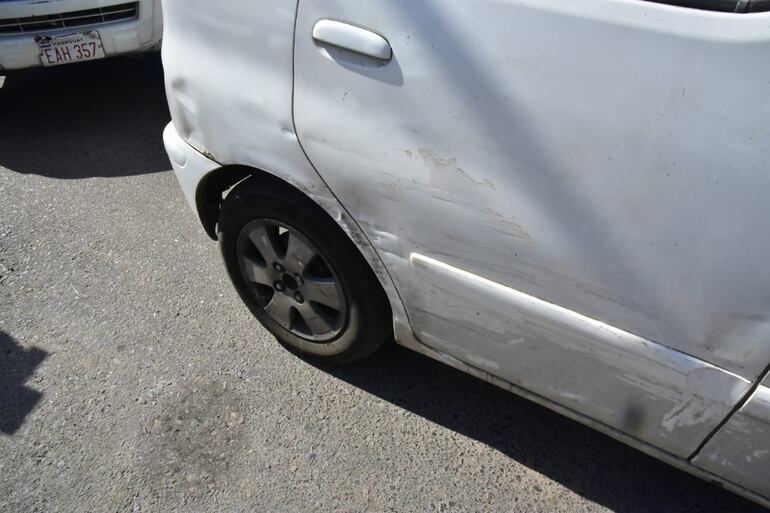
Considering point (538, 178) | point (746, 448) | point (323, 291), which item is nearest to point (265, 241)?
point (323, 291)

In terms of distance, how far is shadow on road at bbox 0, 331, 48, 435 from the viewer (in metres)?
2.28

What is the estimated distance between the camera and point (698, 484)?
6.73 feet

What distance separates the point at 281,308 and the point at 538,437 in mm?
1002

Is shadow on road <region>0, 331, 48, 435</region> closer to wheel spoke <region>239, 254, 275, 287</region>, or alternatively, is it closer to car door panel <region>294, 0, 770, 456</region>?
wheel spoke <region>239, 254, 275, 287</region>

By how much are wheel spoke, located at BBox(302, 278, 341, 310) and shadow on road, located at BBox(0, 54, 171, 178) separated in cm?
174

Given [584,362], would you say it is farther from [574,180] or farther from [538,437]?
[538,437]

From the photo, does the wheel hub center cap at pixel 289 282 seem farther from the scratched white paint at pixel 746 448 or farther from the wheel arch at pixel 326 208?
the scratched white paint at pixel 746 448

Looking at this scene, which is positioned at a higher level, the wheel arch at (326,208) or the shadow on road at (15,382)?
the wheel arch at (326,208)

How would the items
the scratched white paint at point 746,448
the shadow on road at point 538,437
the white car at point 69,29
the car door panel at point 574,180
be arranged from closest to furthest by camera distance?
the car door panel at point 574,180 → the scratched white paint at point 746,448 → the shadow on road at point 538,437 → the white car at point 69,29

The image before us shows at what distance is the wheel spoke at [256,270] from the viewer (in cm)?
231

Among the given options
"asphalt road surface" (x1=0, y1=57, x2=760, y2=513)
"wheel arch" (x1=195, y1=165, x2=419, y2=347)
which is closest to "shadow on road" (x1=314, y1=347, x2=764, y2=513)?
"asphalt road surface" (x1=0, y1=57, x2=760, y2=513)

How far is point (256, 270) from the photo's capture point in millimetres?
2340

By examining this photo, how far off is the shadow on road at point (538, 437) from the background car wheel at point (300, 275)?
0.65 ft

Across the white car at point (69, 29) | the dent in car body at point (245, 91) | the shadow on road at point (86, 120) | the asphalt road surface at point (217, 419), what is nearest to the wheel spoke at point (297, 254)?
the dent in car body at point (245, 91)
